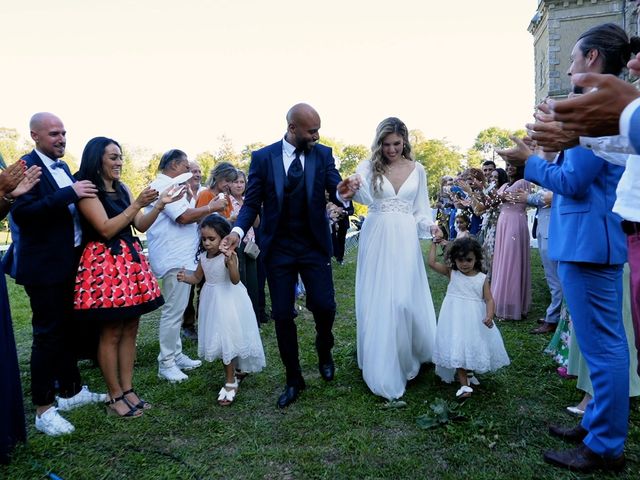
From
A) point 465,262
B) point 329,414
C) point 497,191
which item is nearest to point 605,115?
point 465,262

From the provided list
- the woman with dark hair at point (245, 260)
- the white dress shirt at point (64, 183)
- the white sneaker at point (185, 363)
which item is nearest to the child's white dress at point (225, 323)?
the white sneaker at point (185, 363)

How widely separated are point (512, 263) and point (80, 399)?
5644 millimetres

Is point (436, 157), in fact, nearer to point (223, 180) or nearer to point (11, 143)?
point (11, 143)

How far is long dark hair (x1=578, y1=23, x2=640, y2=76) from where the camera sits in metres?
2.50

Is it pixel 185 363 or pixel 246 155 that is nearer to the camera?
pixel 185 363

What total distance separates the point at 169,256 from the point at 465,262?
2.86 m

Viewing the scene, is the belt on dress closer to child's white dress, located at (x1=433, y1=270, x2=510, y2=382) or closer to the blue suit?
the blue suit

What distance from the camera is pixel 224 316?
4.21 metres

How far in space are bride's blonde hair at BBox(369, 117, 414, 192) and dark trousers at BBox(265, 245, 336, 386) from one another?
2.81 ft

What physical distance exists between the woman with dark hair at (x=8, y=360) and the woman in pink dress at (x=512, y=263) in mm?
5714

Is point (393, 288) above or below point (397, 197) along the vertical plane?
below

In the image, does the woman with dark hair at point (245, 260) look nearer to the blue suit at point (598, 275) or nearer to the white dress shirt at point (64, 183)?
the white dress shirt at point (64, 183)

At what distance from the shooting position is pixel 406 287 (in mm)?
4176

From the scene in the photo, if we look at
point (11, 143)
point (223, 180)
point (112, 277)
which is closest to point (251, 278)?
point (223, 180)
